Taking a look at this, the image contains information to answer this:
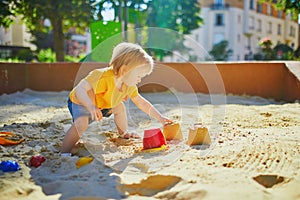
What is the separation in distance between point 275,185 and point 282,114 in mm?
2024

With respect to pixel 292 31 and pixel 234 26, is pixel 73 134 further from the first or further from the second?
pixel 292 31

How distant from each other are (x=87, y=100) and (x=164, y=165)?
0.63 metres

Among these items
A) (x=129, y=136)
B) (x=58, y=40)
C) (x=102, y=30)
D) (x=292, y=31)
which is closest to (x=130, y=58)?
(x=129, y=136)

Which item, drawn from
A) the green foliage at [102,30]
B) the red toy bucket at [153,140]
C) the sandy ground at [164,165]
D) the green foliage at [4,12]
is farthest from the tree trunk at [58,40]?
the red toy bucket at [153,140]

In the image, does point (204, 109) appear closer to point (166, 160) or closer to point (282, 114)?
point (282, 114)

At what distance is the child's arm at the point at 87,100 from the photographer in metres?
1.95

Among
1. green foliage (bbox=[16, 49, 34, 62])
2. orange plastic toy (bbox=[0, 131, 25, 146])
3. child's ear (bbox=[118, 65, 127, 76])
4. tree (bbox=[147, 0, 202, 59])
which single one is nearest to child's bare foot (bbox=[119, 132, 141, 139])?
child's ear (bbox=[118, 65, 127, 76])

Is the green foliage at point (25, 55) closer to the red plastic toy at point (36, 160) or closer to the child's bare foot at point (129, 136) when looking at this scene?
the child's bare foot at point (129, 136)

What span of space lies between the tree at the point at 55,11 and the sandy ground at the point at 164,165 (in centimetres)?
643

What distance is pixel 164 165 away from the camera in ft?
5.68

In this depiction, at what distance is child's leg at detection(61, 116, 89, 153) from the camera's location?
2082 millimetres

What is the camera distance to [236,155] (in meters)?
1.83

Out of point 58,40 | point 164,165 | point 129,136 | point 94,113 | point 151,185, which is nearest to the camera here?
point 151,185

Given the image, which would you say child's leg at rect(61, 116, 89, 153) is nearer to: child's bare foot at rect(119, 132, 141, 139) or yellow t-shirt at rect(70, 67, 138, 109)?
yellow t-shirt at rect(70, 67, 138, 109)
